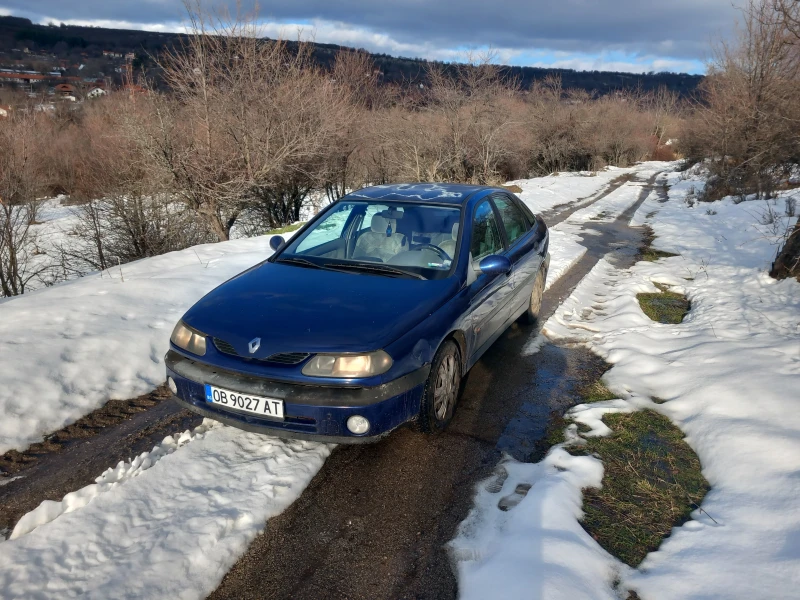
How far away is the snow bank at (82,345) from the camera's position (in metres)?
3.95

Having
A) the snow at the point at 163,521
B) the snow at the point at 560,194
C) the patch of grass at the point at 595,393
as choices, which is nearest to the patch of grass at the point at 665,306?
the patch of grass at the point at 595,393

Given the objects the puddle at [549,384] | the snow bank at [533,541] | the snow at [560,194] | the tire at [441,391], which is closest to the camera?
the snow bank at [533,541]

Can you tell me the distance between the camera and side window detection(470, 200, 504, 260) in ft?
14.5

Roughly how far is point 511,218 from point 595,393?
196cm

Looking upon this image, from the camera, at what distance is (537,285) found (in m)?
6.09

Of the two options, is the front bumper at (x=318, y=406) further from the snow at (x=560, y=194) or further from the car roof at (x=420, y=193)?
the snow at (x=560, y=194)

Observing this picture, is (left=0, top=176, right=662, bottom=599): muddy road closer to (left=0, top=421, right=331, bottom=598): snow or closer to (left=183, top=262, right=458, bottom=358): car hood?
(left=0, top=421, right=331, bottom=598): snow

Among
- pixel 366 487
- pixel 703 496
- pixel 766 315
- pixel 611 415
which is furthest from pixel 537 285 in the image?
pixel 366 487

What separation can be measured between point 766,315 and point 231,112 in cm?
1449

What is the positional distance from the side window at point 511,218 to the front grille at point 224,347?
2937 mm

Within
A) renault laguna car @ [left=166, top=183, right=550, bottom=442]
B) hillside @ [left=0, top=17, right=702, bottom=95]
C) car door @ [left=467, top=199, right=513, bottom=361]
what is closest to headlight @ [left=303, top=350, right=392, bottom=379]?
renault laguna car @ [left=166, top=183, right=550, bottom=442]

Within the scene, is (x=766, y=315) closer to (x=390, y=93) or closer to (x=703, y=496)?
(x=703, y=496)

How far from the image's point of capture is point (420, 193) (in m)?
4.89

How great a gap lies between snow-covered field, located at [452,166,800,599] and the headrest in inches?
83.0
